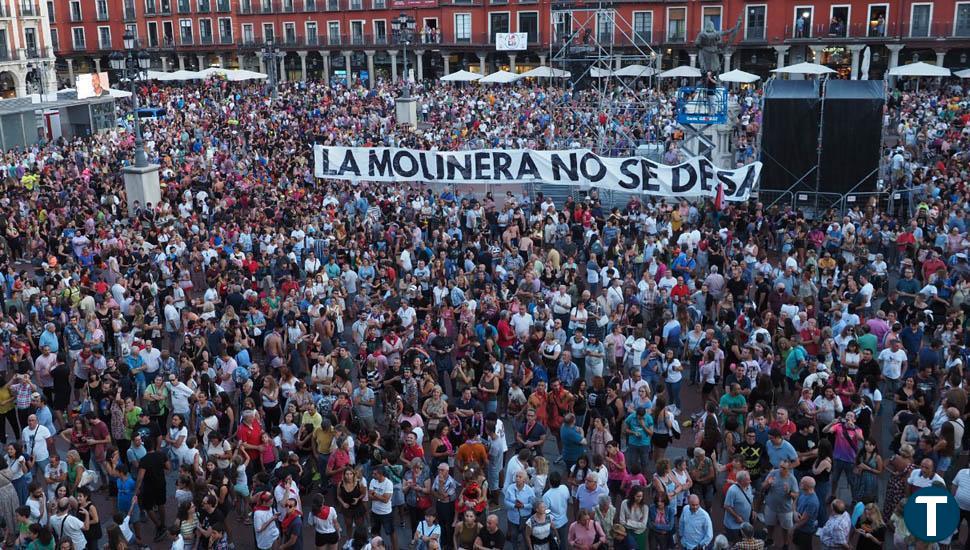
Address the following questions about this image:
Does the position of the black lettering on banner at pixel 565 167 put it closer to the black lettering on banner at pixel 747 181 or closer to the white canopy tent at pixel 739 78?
the black lettering on banner at pixel 747 181

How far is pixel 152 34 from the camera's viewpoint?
218ft

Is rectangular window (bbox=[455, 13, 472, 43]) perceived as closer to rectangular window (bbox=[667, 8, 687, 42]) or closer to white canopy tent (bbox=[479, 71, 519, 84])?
rectangular window (bbox=[667, 8, 687, 42])

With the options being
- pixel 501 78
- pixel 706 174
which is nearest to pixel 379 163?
pixel 706 174

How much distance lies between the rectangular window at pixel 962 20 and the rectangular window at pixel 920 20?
47.2 inches

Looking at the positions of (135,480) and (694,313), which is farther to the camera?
(694,313)

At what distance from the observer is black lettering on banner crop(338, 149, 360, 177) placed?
68.3 feet

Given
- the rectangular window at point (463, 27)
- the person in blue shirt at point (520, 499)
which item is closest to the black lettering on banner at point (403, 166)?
the person in blue shirt at point (520, 499)

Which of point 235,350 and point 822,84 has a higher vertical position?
point 822,84

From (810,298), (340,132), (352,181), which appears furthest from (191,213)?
(810,298)

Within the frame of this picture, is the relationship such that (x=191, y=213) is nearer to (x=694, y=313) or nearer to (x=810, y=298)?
(x=694, y=313)

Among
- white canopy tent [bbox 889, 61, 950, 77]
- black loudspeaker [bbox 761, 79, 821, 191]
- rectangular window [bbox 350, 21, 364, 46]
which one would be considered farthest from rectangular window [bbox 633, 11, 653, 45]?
black loudspeaker [bbox 761, 79, 821, 191]

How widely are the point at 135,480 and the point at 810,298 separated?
8.74 meters

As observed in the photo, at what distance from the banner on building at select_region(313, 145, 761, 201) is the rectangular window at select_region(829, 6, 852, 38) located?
3272 centimetres

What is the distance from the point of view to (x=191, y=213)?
20.8 metres
